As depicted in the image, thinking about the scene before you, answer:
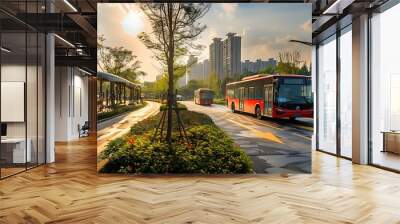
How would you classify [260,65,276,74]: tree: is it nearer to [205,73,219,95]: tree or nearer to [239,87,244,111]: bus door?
[239,87,244,111]: bus door

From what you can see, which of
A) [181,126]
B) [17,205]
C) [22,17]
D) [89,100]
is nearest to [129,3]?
[22,17]

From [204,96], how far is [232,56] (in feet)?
2.98

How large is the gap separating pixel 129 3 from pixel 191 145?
113 inches

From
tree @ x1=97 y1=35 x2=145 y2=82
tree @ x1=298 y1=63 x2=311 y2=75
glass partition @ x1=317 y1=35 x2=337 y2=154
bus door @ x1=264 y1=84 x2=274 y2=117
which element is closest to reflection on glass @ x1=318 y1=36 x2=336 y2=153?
glass partition @ x1=317 y1=35 x2=337 y2=154

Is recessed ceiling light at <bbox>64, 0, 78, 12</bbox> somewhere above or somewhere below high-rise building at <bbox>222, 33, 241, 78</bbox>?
above

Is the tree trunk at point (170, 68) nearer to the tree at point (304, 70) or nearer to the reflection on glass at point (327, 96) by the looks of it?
the tree at point (304, 70)

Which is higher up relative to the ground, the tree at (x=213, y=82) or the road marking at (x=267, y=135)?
the tree at (x=213, y=82)

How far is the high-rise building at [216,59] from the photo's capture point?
7327 mm

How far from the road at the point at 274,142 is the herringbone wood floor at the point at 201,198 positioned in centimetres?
26

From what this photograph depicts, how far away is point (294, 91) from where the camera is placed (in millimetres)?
7355

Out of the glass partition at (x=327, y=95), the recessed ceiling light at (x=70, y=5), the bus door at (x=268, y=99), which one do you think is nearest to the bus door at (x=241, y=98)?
the bus door at (x=268, y=99)

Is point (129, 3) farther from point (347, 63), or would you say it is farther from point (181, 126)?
point (347, 63)

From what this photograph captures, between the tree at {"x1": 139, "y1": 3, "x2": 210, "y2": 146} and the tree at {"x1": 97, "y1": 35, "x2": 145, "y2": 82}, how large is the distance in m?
0.40

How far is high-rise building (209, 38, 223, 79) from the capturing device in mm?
7327
